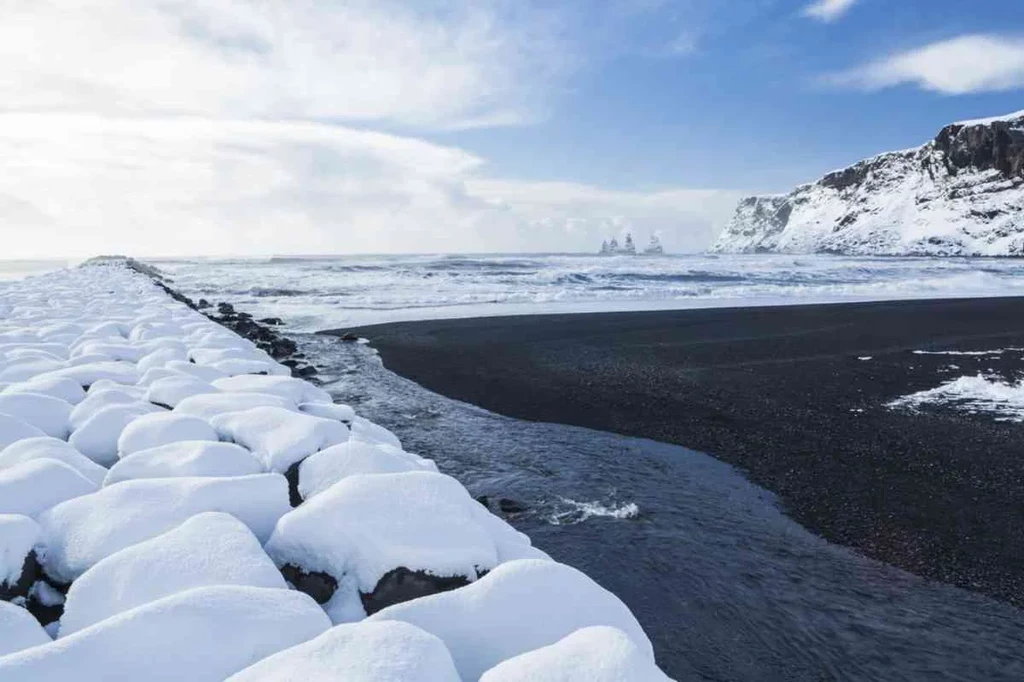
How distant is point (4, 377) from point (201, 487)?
464 centimetres

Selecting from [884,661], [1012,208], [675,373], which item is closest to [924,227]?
[1012,208]

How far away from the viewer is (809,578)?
5.23m

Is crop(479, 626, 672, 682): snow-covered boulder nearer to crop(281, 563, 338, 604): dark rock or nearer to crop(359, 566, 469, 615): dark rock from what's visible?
crop(359, 566, 469, 615): dark rock

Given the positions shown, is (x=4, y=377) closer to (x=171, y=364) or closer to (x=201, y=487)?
(x=171, y=364)

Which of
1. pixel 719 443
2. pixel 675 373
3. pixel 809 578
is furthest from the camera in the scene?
pixel 675 373

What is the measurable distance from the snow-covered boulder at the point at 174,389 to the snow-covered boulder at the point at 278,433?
107 centimetres

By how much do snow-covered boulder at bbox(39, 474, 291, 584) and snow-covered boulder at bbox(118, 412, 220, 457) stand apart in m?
1.03

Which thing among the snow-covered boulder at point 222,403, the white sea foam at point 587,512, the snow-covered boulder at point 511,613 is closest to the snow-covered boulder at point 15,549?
the snow-covered boulder at point 511,613

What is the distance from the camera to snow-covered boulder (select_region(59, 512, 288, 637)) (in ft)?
7.92

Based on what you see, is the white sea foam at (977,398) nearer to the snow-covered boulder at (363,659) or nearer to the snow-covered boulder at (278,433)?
the snow-covered boulder at (278,433)

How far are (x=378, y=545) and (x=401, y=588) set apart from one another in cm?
22

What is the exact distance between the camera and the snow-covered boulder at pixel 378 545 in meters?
2.71

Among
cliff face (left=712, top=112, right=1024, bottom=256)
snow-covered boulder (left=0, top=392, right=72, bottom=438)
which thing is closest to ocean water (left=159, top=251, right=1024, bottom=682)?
snow-covered boulder (left=0, top=392, right=72, bottom=438)

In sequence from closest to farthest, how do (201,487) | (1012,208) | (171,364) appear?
(201,487)
(171,364)
(1012,208)
